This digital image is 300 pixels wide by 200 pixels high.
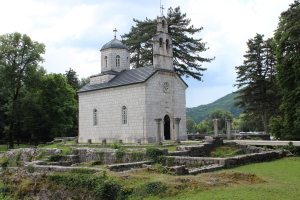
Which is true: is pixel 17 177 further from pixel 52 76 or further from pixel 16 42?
pixel 52 76

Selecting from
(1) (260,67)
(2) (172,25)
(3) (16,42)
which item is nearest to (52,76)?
(3) (16,42)

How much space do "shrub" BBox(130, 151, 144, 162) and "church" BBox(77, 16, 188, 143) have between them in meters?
8.05

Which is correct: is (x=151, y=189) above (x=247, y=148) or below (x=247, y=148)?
below

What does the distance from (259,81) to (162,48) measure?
51.2 ft

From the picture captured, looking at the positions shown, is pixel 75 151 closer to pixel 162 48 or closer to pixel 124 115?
pixel 124 115

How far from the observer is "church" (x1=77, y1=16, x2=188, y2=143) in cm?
3033

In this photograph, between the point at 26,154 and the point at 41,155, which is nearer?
the point at 41,155

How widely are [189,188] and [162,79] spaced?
71.7ft

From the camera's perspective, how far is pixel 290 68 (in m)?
27.5

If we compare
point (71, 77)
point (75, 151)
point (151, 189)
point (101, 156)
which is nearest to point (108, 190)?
point (151, 189)

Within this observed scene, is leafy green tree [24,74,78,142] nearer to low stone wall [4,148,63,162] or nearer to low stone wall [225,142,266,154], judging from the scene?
low stone wall [4,148,63,162]

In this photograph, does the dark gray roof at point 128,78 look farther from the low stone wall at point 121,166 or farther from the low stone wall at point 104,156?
the low stone wall at point 121,166

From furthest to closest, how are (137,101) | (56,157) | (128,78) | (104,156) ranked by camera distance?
(128,78), (137,101), (56,157), (104,156)

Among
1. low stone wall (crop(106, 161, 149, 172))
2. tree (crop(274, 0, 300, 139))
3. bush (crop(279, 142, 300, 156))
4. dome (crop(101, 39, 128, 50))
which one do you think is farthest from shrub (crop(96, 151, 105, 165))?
dome (crop(101, 39, 128, 50))
